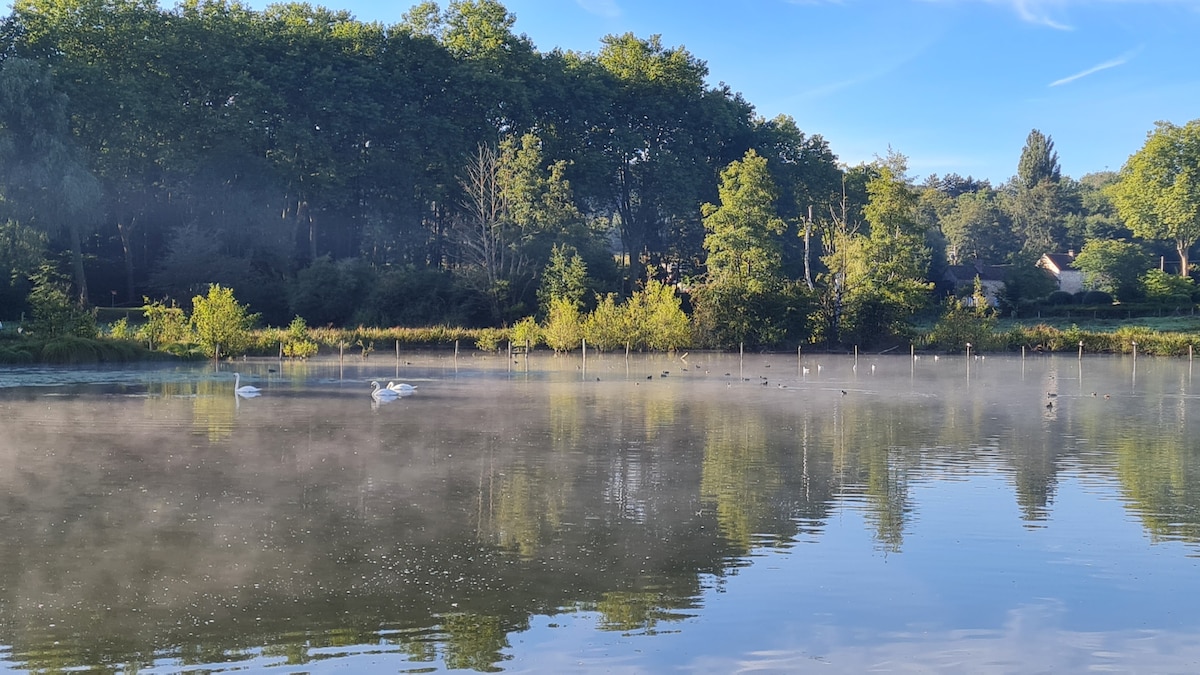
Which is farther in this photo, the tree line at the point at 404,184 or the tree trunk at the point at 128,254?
the tree trunk at the point at 128,254

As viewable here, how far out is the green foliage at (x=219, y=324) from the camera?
1715 inches

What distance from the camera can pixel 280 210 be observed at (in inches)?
2800

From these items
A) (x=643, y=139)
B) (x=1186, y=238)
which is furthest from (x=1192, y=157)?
(x=643, y=139)

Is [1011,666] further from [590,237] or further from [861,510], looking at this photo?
[590,237]

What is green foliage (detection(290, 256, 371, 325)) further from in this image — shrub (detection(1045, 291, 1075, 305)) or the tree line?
shrub (detection(1045, 291, 1075, 305))

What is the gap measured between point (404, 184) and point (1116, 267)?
49.5m

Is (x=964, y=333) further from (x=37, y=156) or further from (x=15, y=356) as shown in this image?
(x=37, y=156)

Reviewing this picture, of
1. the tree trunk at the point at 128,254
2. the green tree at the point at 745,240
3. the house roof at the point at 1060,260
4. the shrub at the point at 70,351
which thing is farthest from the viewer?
the house roof at the point at 1060,260

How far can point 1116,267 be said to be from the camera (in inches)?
3209

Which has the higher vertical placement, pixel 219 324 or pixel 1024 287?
pixel 1024 287

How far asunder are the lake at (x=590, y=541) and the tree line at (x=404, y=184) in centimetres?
2975

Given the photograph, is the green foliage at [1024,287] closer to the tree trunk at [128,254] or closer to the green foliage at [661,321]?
the green foliage at [661,321]

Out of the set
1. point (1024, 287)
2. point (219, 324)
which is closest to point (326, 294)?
point (219, 324)

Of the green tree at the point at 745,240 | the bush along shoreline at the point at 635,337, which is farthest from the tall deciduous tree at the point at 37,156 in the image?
the green tree at the point at 745,240
